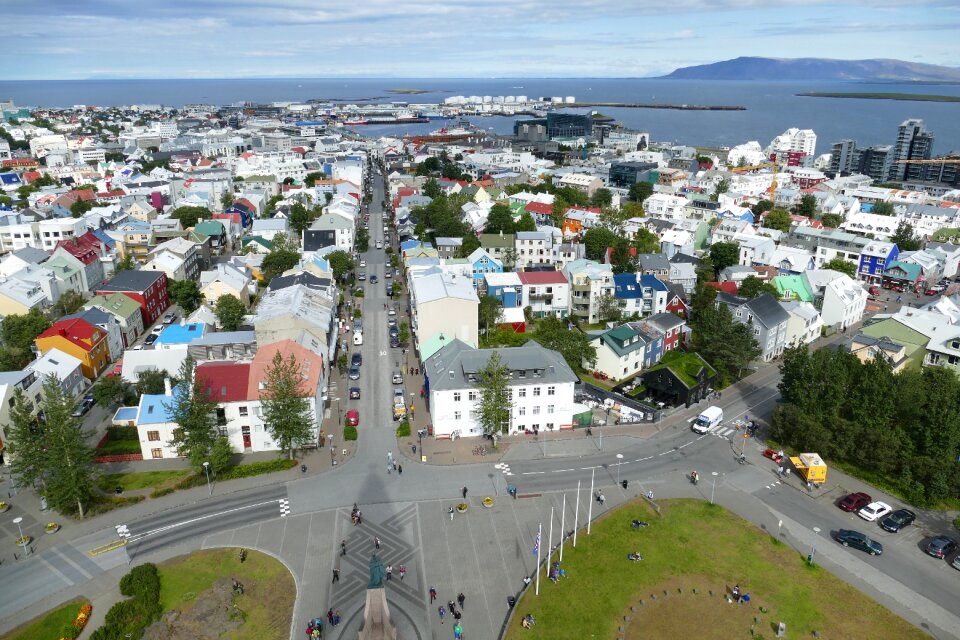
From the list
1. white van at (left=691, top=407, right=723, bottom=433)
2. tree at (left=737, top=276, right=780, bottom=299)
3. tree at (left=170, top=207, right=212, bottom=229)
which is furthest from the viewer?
tree at (left=170, top=207, right=212, bottom=229)

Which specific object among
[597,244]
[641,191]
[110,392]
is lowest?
[110,392]

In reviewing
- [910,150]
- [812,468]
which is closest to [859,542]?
[812,468]

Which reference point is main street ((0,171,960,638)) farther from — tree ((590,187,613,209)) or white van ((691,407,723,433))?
tree ((590,187,613,209))

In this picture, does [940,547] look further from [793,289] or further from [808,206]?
[808,206]

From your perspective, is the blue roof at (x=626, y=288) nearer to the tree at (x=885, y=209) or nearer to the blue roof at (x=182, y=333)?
the blue roof at (x=182, y=333)

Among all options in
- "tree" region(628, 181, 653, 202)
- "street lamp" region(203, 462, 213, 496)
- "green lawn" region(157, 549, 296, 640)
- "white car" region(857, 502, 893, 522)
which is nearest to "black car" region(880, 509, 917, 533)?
Result: "white car" region(857, 502, 893, 522)

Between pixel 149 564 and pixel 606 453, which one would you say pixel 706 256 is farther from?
pixel 149 564

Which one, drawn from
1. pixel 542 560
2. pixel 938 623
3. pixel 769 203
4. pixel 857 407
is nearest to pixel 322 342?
pixel 542 560
